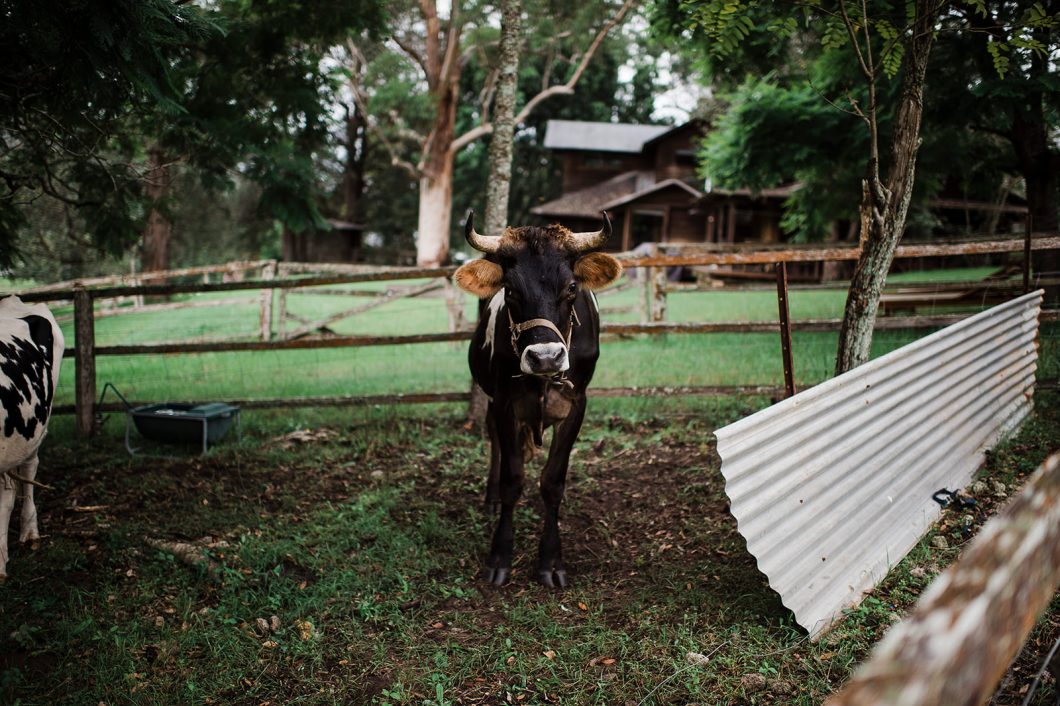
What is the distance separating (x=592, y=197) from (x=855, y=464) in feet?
106

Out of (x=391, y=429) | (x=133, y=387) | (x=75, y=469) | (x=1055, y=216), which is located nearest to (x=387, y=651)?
(x=391, y=429)

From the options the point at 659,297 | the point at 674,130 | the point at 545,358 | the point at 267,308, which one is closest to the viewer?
the point at 545,358

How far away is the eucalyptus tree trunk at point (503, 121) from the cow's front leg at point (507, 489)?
2.31 metres

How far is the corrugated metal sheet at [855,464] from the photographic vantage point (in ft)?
10.2

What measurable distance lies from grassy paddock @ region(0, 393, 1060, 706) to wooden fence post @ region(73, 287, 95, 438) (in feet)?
2.23

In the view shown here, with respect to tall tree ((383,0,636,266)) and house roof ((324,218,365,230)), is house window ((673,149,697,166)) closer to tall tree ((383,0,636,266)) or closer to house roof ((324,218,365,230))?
tall tree ((383,0,636,266))

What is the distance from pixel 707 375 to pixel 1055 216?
6187 millimetres

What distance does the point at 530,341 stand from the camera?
145 inches

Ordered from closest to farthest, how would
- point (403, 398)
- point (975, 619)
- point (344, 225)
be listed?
point (975, 619)
point (403, 398)
point (344, 225)

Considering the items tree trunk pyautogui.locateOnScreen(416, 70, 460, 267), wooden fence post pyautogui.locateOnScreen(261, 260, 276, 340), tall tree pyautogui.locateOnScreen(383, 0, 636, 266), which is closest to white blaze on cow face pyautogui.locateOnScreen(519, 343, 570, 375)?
wooden fence post pyautogui.locateOnScreen(261, 260, 276, 340)

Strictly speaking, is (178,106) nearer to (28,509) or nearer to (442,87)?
(28,509)

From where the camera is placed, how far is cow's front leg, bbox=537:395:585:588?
160 inches

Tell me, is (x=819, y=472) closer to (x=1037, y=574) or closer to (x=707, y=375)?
(x=1037, y=574)

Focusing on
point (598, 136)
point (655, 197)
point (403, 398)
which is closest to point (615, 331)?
point (403, 398)
